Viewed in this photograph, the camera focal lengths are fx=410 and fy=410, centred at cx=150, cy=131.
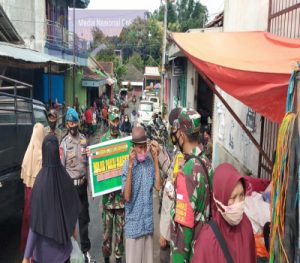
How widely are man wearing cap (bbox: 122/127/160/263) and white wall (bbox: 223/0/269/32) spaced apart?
282 cm

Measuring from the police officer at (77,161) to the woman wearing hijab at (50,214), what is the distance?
4.41 feet

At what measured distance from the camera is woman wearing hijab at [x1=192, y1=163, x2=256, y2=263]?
234 centimetres

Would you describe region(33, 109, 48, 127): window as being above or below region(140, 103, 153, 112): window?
above

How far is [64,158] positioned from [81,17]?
306 feet

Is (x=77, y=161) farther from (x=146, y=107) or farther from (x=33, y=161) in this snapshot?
(x=146, y=107)

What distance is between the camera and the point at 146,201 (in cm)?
411

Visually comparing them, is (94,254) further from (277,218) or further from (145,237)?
(277,218)

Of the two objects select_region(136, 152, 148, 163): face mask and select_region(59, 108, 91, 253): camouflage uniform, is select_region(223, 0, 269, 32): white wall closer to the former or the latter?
select_region(136, 152, 148, 163): face mask

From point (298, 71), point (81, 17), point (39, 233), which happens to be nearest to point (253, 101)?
point (298, 71)

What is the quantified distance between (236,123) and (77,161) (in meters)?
3.17

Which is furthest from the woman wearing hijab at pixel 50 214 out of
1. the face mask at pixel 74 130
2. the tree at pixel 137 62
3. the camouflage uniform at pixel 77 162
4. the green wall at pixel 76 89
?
the tree at pixel 137 62

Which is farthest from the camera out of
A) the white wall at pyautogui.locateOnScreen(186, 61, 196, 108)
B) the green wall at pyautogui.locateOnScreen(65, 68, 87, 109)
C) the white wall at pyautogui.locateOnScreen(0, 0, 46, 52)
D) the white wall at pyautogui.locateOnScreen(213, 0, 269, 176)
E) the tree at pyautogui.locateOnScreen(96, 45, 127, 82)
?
the tree at pyautogui.locateOnScreen(96, 45, 127, 82)

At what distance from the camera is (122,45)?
235 ft

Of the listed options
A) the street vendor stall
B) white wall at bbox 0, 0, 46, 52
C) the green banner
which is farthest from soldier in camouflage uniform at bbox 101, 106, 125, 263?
white wall at bbox 0, 0, 46, 52
